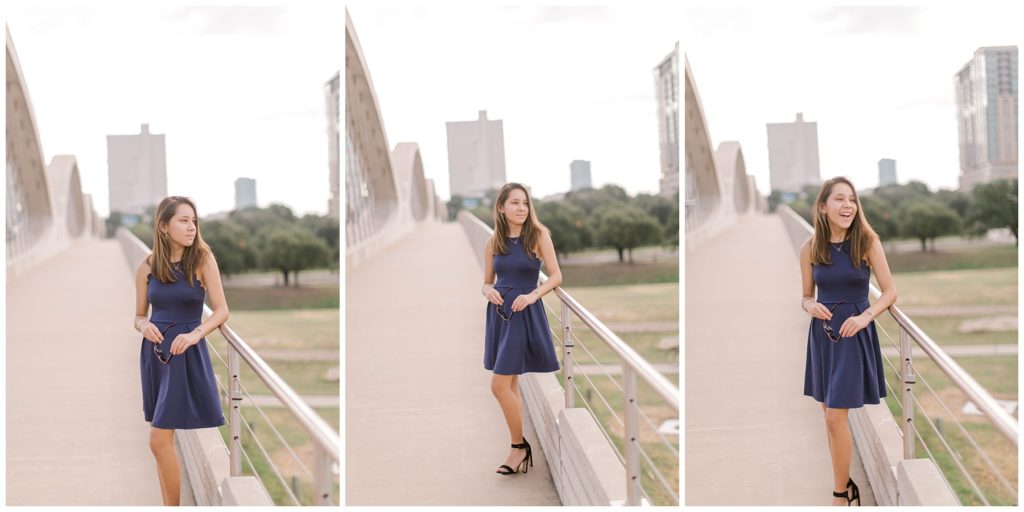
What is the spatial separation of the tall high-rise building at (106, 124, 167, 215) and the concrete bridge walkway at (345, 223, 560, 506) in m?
1.06

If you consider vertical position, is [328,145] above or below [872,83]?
below

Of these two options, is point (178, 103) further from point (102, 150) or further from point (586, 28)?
point (586, 28)

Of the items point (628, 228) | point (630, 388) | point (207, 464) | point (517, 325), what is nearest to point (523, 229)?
point (517, 325)

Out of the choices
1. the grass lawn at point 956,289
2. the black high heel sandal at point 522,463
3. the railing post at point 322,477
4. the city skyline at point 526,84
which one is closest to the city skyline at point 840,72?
the city skyline at point 526,84

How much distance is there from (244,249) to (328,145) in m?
2.02

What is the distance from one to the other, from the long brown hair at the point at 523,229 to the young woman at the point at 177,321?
95cm

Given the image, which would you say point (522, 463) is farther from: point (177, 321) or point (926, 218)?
point (926, 218)

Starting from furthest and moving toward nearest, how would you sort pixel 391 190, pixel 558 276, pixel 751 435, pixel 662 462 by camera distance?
pixel 662 462 → pixel 391 190 → pixel 751 435 → pixel 558 276

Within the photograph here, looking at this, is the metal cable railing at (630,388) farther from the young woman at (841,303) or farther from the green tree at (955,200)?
the green tree at (955,200)

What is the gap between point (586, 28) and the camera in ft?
18.6

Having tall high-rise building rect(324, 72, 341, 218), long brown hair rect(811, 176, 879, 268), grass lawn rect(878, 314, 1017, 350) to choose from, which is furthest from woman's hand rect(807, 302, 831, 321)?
grass lawn rect(878, 314, 1017, 350)

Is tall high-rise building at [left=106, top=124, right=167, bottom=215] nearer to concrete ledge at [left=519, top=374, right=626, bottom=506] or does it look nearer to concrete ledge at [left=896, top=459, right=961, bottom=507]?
concrete ledge at [left=519, top=374, right=626, bottom=506]

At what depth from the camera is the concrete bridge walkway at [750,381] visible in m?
3.48

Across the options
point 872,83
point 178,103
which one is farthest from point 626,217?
point 872,83
